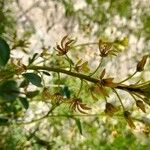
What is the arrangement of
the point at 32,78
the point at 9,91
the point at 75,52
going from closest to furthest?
the point at 9,91 → the point at 32,78 → the point at 75,52

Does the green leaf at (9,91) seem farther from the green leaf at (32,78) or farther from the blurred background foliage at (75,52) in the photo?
the blurred background foliage at (75,52)

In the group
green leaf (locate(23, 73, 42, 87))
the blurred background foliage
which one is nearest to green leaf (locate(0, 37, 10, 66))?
green leaf (locate(23, 73, 42, 87))

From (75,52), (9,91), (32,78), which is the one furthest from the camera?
(75,52)

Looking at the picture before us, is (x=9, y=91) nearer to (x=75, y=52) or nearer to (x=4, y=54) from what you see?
(x=4, y=54)

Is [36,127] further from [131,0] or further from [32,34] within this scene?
[131,0]

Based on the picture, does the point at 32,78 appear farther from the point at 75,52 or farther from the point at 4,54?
the point at 75,52

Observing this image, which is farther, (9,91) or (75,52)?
(75,52)

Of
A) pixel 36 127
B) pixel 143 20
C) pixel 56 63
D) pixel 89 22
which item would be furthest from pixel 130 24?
pixel 36 127

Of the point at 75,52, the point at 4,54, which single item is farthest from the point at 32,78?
the point at 75,52

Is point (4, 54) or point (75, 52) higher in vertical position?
point (4, 54)
